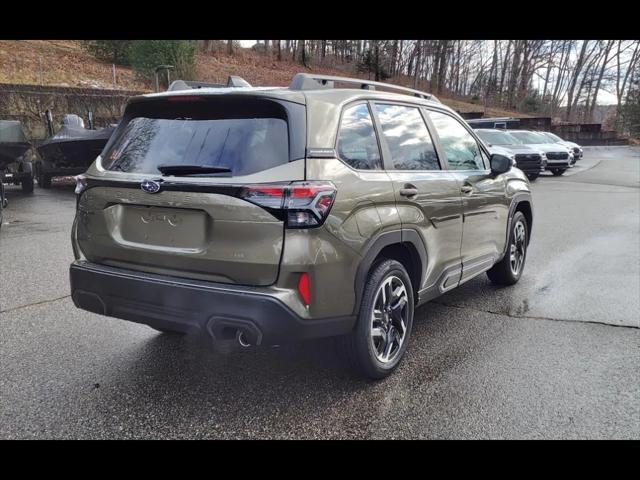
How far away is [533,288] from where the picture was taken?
5.69 m

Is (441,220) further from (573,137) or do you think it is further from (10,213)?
(573,137)

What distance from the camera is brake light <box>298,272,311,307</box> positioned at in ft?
9.21

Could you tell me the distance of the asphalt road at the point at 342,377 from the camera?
9.63ft

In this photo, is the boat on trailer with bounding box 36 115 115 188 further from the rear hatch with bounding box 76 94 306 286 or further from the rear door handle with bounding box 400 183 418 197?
the rear door handle with bounding box 400 183 418 197

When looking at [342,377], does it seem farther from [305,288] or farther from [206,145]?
[206,145]

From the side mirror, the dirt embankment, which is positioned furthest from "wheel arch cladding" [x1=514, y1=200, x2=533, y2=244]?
the dirt embankment

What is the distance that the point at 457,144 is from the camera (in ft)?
15.0

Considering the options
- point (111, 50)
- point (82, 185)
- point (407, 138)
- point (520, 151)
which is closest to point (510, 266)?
point (407, 138)

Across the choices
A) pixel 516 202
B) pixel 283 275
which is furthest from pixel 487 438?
pixel 516 202

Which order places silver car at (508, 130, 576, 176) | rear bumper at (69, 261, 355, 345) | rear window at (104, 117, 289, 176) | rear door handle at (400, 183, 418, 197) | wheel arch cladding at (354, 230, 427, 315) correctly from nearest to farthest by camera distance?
rear bumper at (69, 261, 355, 345) → rear window at (104, 117, 289, 176) → wheel arch cladding at (354, 230, 427, 315) → rear door handle at (400, 183, 418, 197) → silver car at (508, 130, 576, 176)

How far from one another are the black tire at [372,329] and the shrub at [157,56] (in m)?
23.0

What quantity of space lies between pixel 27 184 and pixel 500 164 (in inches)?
494

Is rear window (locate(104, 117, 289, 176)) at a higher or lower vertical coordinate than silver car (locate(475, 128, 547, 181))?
higher

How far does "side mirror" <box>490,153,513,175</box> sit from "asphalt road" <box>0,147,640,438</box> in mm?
1256
